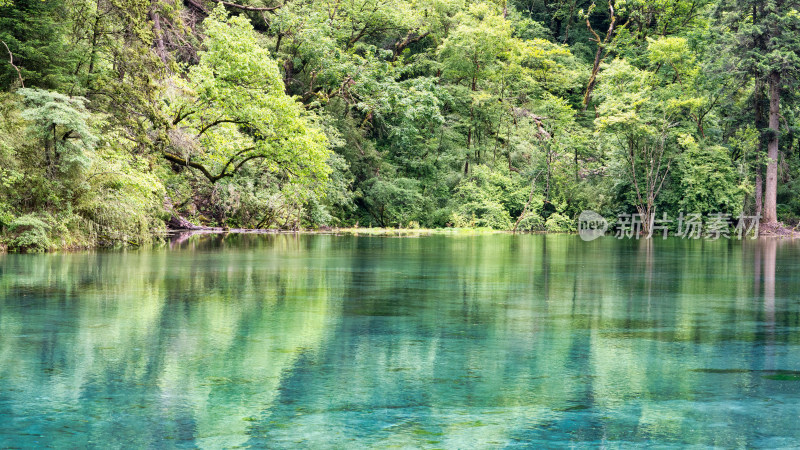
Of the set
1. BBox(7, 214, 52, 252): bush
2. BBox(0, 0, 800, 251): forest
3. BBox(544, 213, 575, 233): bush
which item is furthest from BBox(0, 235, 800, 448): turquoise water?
BBox(544, 213, 575, 233): bush

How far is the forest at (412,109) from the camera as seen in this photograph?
21.3 metres

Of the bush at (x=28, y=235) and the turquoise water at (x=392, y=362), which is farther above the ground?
the bush at (x=28, y=235)

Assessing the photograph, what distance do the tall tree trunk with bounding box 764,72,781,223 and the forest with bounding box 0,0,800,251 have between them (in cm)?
9

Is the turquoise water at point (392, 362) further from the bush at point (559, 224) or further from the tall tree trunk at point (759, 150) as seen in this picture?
the tall tree trunk at point (759, 150)

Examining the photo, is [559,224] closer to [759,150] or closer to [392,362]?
[759,150]

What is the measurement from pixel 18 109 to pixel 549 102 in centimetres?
2926

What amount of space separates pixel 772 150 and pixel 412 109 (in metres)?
16.4

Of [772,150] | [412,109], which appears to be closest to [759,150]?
[772,150]

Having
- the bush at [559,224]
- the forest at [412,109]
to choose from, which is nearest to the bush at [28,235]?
the forest at [412,109]

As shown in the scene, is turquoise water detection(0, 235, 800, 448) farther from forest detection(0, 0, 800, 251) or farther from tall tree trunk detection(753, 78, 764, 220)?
tall tree trunk detection(753, 78, 764, 220)

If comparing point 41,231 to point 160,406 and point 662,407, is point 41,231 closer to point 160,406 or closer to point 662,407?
point 160,406

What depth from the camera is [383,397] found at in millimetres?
4805

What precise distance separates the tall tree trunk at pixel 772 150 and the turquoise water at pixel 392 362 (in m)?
26.9

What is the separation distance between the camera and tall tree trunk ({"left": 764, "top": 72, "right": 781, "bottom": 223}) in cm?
3606
